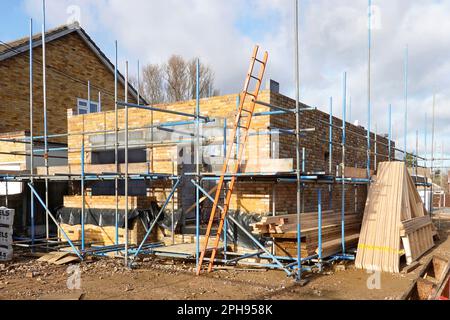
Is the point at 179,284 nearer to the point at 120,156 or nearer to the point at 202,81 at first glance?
the point at 120,156

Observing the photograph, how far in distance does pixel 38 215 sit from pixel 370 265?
32.2 feet

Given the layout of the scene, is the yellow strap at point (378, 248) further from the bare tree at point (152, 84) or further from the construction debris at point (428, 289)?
the bare tree at point (152, 84)

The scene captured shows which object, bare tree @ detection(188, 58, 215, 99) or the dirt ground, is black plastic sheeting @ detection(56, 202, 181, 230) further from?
bare tree @ detection(188, 58, 215, 99)

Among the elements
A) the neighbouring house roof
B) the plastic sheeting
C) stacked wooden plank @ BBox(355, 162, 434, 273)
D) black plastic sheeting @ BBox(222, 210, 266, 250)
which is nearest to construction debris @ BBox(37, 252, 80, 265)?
the plastic sheeting

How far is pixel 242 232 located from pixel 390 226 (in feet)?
9.58

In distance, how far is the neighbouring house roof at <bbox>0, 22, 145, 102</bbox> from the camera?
1469cm

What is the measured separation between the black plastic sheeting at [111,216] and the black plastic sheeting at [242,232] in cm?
149

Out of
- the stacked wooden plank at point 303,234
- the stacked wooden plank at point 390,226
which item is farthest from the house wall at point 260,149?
the stacked wooden plank at point 390,226

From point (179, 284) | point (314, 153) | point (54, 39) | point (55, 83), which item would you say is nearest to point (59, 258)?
point (179, 284)

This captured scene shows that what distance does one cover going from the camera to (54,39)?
16266 millimetres

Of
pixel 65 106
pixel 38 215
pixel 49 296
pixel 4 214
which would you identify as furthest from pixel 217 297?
pixel 65 106

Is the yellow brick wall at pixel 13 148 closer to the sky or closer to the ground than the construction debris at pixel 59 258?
closer to the sky

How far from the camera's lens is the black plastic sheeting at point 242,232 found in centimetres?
841
